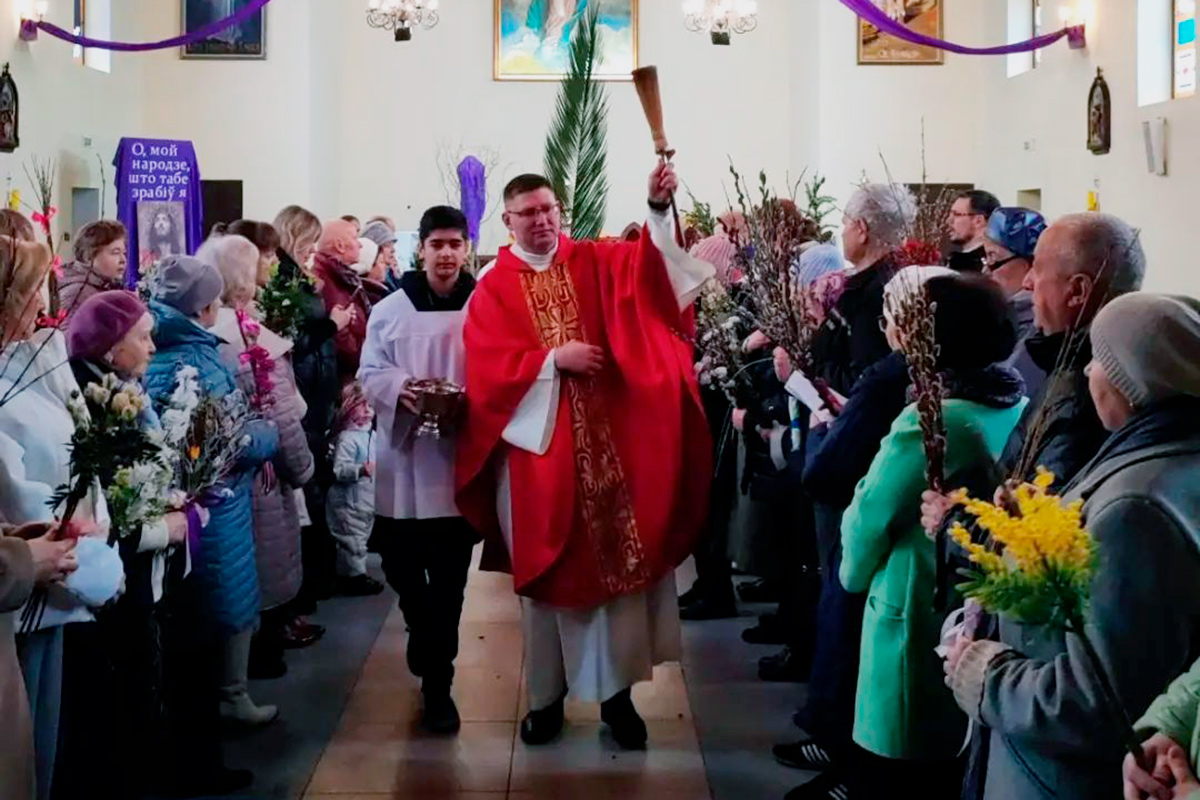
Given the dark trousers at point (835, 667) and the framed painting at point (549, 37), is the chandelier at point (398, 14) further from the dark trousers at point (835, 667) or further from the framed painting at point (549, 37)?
the dark trousers at point (835, 667)

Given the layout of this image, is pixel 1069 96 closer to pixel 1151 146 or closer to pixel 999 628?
pixel 1151 146

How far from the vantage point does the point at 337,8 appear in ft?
51.1

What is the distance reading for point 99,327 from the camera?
11.2 feet

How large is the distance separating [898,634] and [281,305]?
3142 mm

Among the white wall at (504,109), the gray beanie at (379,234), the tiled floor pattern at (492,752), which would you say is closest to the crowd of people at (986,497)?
the tiled floor pattern at (492,752)

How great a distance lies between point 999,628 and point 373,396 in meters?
2.82

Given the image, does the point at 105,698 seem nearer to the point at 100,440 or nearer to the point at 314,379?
the point at 100,440

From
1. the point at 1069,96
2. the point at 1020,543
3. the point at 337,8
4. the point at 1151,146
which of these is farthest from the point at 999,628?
the point at 337,8

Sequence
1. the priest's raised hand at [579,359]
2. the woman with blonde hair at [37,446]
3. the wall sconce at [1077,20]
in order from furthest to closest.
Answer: the wall sconce at [1077,20]
the priest's raised hand at [579,359]
the woman with blonde hair at [37,446]

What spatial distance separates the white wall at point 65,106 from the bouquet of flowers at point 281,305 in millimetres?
6282

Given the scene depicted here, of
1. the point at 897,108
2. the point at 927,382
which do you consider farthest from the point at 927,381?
the point at 897,108

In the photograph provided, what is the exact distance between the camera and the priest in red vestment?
4598 millimetres

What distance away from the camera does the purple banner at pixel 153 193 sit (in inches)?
395

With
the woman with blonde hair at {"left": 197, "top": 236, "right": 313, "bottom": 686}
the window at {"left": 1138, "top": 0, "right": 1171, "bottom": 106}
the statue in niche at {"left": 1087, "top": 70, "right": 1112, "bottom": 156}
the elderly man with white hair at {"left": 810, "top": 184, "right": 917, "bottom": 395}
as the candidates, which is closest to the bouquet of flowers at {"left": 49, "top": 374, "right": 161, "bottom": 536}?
the woman with blonde hair at {"left": 197, "top": 236, "right": 313, "bottom": 686}
